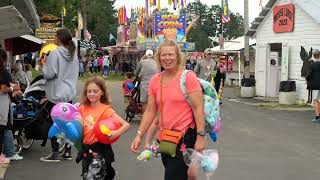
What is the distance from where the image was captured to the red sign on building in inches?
837

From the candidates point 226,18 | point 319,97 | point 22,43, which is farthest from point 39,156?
point 226,18

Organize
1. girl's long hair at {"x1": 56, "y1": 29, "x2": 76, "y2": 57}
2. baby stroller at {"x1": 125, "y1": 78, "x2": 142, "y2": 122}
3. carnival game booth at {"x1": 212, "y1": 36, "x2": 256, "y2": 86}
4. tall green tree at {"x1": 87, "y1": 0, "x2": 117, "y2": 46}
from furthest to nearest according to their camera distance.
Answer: tall green tree at {"x1": 87, "y1": 0, "x2": 117, "y2": 46} < carnival game booth at {"x1": 212, "y1": 36, "x2": 256, "y2": 86} < baby stroller at {"x1": 125, "y1": 78, "x2": 142, "y2": 122} < girl's long hair at {"x1": 56, "y1": 29, "x2": 76, "y2": 57}

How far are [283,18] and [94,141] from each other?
56.9 ft

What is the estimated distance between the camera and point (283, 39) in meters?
21.9

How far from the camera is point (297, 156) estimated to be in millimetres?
9531

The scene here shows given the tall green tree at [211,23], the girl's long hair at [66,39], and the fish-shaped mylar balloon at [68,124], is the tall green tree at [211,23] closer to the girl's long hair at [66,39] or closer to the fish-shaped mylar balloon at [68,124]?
the girl's long hair at [66,39]

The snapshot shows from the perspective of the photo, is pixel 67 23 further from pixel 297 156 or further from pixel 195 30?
pixel 195 30

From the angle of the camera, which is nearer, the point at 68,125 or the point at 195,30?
the point at 68,125

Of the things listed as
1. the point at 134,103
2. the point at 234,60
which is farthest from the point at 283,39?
the point at 234,60

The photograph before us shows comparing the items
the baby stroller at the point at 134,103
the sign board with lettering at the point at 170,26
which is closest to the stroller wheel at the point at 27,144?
the baby stroller at the point at 134,103

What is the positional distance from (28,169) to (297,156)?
4326mm

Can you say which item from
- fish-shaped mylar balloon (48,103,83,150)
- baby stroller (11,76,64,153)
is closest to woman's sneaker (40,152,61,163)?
baby stroller (11,76,64,153)

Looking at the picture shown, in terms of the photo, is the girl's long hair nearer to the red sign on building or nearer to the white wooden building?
the white wooden building

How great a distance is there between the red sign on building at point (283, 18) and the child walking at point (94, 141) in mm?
16253
